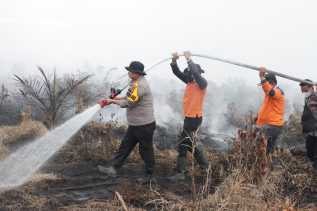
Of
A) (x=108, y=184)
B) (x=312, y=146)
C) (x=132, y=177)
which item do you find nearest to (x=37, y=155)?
(x=108, y=184)

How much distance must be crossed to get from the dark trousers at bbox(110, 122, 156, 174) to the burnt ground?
0.80 ft

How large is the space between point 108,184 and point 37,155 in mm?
1107

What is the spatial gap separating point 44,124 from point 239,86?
12.3 metres

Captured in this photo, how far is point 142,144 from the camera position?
8.23 m

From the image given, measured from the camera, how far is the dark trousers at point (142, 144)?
322 inches

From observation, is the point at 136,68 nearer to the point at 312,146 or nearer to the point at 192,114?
the point at 192,114

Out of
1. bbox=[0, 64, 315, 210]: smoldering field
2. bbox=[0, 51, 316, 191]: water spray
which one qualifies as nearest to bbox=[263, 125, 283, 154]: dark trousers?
bbox=[0, 64, 315, 210]: smoldering field

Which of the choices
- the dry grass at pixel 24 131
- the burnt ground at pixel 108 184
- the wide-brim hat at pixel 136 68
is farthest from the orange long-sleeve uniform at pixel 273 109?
the dry grass at pixel 24 131

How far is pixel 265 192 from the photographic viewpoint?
6.52 meters

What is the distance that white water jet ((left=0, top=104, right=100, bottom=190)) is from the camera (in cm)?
768

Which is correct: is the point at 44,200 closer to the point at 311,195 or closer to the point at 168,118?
the point at 311,195


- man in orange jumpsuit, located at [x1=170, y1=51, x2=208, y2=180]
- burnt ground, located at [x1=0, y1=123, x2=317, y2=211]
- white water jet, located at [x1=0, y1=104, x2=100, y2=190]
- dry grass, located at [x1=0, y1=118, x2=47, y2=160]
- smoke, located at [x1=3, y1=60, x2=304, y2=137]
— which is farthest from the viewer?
smoke, located at [x1=3, y1=60, x2=304, y2=137]

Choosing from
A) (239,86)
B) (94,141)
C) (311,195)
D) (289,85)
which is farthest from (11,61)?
(311,195)

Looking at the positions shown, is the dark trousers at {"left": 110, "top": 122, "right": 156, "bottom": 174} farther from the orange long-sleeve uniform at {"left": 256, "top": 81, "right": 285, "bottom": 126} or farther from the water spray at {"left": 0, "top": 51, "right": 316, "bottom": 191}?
the orange long-sleeve uniform at {"left": 256, "top": 81, "right": 285, "bottom": 126}
